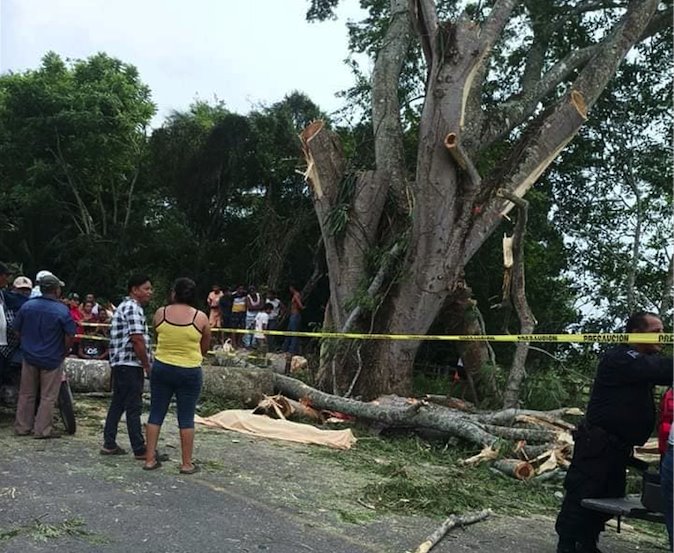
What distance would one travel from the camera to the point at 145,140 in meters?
25.2

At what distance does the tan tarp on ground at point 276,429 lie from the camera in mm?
7535

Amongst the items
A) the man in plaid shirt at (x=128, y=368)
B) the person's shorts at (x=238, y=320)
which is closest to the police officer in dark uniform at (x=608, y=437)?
the man in plaid shirt at (x=128, y=368)

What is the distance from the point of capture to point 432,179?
1012 centimetres

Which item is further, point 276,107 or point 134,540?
point 276,107

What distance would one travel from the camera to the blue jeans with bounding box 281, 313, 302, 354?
45.4 ft

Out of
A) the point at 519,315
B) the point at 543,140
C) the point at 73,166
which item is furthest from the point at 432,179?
the point at 73,166

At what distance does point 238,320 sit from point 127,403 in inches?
400

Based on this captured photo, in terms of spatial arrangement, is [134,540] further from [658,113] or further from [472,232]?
[658,113]

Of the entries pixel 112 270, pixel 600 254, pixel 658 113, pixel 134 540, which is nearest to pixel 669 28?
pixel 658 113

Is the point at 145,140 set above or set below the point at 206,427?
above

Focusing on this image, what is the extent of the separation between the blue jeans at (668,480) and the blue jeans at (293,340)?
10081 millimetres

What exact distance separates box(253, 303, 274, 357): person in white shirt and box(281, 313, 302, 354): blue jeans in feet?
1.40

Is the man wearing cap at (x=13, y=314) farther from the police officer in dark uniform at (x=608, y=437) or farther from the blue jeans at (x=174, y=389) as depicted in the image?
the police officer in dark uniform at (x=608, y=437)

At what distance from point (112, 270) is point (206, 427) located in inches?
626
